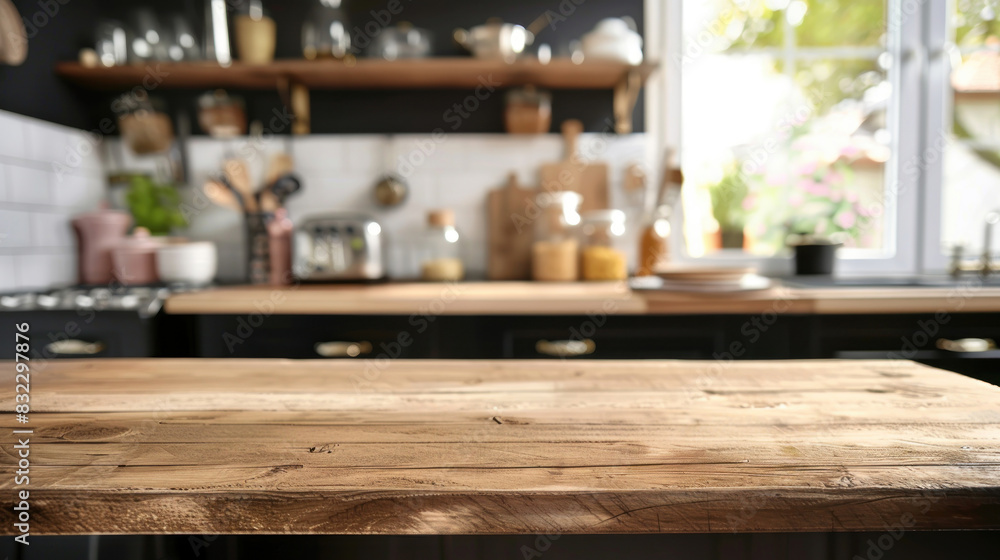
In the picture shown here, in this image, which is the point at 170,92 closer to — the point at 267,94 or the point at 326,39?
the point at 267,94

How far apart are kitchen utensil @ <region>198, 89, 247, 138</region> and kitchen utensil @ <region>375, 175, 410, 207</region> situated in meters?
0.59

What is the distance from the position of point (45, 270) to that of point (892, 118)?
315cm

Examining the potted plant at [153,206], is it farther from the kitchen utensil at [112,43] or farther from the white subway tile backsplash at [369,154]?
the white subway tile backsplash at [369,154]

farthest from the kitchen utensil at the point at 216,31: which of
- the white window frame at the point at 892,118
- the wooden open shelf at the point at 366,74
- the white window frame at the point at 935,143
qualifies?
the white window frame at the point at 935,143

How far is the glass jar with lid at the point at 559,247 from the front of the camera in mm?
2131

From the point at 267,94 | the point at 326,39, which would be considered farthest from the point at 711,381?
Result: the point at 267,94

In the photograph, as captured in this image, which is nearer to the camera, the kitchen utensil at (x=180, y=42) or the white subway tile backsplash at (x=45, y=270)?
the white subway tile backsplash at (x=45, y=270)

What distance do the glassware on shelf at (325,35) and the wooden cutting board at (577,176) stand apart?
0.87 m

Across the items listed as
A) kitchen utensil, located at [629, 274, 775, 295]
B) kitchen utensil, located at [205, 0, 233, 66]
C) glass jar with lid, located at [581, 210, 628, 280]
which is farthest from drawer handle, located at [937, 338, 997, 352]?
kitchen utensil, located at [205, 0, 233, 66]

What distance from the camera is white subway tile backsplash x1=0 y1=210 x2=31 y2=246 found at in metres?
1.90

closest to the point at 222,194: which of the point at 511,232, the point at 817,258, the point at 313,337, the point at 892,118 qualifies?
the point at 313,337

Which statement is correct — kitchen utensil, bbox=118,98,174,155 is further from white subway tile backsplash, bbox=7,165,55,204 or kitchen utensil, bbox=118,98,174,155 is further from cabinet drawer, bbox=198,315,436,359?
cabinet drawer, bbox=198,315,436,359

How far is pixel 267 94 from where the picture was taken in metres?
2.39

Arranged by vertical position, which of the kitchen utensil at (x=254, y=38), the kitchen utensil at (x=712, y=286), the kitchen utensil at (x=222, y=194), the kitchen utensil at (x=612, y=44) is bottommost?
the kitchen utensil at (x=712, y=286)
